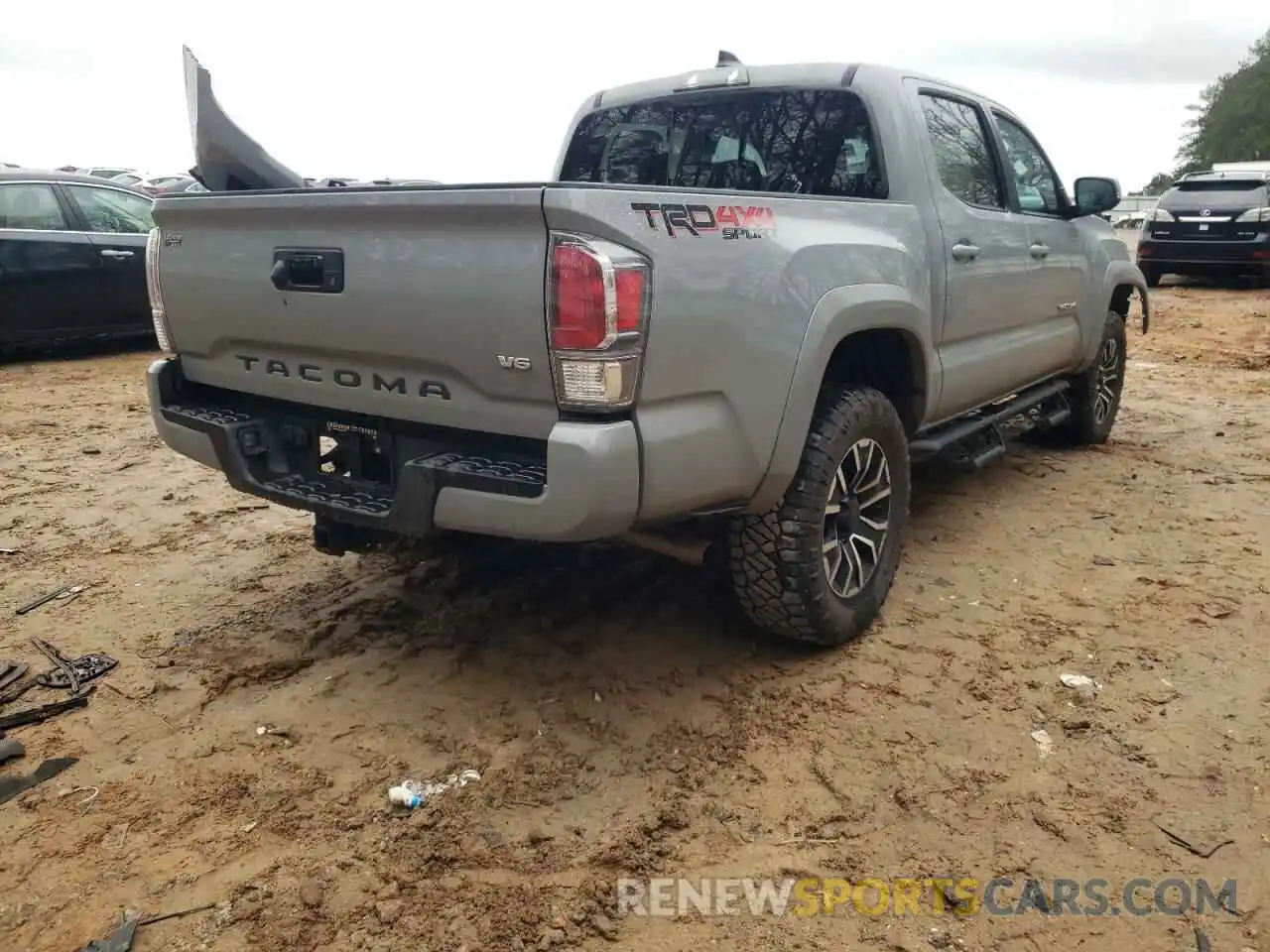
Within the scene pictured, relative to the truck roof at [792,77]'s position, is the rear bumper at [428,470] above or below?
below

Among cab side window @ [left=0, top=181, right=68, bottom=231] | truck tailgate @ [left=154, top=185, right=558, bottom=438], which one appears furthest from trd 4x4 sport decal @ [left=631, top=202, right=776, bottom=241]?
cab side window @ [left=0, top=181, right=68, bottom=231]

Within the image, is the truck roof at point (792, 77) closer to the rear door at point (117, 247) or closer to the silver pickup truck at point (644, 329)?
the silver pickup truck at point (644, 329)

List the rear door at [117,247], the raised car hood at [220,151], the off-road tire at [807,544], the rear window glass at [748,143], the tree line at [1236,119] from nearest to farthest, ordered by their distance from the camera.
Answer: the off-road tire at [807,544] → the raised car hood at [220,151] → the rear window glass at [748,143] → the rear door at [117,247] → the tree line at [1236,119]

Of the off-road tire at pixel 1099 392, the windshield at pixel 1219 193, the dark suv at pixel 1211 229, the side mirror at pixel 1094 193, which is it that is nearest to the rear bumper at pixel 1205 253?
the dark suv at pixel 1211 229

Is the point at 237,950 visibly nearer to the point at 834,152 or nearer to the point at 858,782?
the point at 858,782

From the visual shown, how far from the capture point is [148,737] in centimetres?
284

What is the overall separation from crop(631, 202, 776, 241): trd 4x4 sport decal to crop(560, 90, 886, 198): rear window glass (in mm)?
906

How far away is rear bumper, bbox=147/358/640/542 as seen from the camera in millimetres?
2354

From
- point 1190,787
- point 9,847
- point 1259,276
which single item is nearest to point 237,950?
point 9,847

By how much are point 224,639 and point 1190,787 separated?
301 cm

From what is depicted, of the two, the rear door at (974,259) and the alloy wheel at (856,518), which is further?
the rear door at (974,259)

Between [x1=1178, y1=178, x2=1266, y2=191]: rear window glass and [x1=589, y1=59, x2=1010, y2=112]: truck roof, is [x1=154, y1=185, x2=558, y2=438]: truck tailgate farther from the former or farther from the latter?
[x1=1178, y1=178, x2=1266, y2=191]: rear window glass

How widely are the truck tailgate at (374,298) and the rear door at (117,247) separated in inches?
254

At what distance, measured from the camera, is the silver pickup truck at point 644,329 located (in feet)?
7.78
